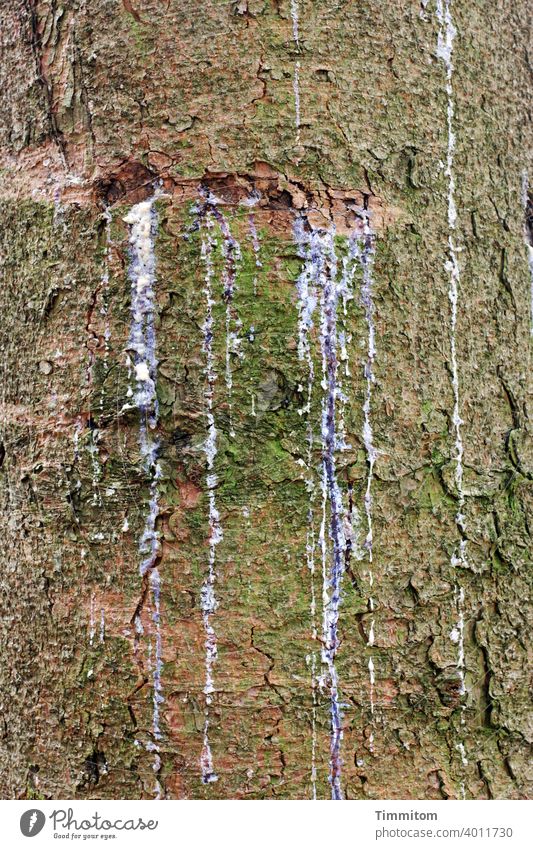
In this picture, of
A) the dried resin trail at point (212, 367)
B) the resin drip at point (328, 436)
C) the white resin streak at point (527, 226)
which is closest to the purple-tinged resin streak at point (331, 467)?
the resin drip at point (328, 436)

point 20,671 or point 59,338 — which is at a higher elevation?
point 59,338

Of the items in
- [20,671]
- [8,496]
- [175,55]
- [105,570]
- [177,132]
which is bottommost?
[20,671]

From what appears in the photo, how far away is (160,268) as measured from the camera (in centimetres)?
127

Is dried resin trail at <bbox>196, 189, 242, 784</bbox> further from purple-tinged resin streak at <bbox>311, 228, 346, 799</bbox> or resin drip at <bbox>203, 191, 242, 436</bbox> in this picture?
purple-tinged resin streak at <bbox>311, 228, 346, 799</bbox>

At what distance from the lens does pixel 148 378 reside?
49.6 inches

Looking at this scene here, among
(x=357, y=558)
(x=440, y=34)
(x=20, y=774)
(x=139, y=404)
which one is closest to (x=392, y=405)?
(x=357, y=558)

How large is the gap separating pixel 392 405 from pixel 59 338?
1.54 ft

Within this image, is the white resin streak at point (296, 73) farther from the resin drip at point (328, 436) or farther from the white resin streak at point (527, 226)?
the white resin streak at point (527, 226)

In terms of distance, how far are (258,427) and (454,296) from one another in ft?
1.13

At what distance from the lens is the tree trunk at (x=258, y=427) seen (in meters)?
1.23

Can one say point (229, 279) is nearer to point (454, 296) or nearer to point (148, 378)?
point (148, 378)

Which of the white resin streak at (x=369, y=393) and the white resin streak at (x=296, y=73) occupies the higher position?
the white resin streak at (x=296, y=73)

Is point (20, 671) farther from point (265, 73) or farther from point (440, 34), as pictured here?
point (440, 34)

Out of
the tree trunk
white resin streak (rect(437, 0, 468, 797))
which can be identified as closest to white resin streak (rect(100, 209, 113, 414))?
the tree trunk
